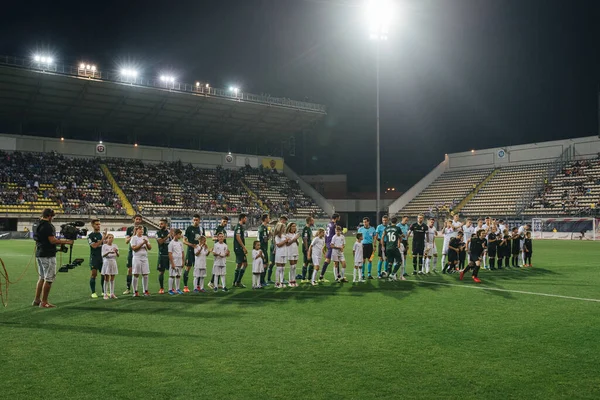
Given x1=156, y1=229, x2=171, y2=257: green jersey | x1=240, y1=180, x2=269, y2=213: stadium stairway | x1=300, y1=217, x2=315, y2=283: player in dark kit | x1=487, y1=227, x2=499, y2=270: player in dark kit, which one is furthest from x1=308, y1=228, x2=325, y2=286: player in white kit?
x1=240, y1=180, x2=269, y2=213: stadium stairway

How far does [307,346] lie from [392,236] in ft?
26.5

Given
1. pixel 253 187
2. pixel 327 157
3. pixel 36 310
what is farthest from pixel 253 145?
pixel 36 310

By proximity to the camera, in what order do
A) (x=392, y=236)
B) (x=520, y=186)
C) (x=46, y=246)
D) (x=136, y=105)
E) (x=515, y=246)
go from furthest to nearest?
1. (x=520, y=186)
2. (x=136, y=105)
3. (x=515, y=246)
4. (x=392, y=236)
5. (x=46, y=246)

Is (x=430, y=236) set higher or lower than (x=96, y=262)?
higher

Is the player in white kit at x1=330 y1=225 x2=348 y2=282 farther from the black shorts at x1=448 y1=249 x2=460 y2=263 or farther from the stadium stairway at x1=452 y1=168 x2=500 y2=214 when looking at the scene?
the stadium stairway at x1=452 y1=168 x2=500 y2=214

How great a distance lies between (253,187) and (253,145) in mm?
7406

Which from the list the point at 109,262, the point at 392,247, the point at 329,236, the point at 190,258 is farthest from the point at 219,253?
the point at 392,247

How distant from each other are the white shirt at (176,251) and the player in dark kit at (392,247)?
603cm

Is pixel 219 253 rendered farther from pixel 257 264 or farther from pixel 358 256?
pixel 358 256

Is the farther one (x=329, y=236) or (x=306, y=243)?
(x=329, y=236)

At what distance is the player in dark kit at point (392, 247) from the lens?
46.6ft

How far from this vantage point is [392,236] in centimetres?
1435

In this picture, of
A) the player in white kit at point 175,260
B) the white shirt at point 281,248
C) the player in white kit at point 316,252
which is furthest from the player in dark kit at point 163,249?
the player in white kit at point 316,252

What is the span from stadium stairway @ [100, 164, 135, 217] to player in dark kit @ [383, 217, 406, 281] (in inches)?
1471
